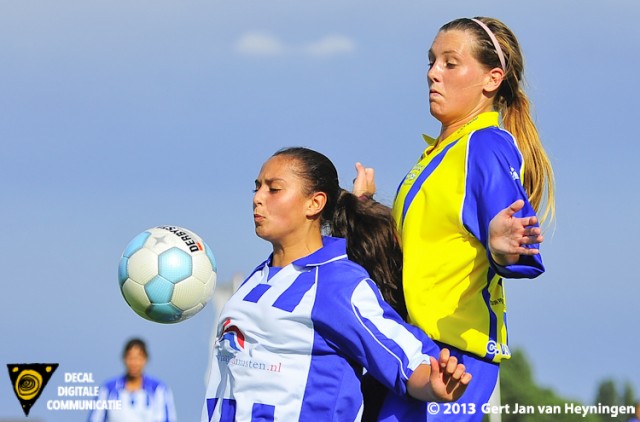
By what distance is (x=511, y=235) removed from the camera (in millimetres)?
3740

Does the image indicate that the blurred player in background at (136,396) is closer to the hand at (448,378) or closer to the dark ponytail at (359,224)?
the dark ponytail at (359,224)

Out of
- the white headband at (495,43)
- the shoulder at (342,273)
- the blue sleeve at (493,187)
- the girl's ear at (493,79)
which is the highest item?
the white headband at (495,43)

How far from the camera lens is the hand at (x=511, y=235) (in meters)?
3.72

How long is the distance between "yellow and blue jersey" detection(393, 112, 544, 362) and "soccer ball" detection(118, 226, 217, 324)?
200cm

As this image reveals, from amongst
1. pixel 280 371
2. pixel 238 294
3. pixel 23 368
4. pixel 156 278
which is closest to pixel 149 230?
pixel 156 278

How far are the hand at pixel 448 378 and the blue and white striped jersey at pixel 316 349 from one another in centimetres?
18

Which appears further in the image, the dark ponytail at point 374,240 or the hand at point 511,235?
the dark ponytail at point 374,240

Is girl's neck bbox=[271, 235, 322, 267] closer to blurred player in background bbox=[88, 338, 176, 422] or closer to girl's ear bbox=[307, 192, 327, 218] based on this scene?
girl's ear bbox=[307, 192, 327, 218]

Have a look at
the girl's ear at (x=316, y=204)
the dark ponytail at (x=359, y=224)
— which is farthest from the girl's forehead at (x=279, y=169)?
the girl's ear at (x=316, y=204)

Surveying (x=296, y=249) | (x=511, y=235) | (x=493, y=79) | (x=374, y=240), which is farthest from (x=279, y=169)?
(x=511, y=235)

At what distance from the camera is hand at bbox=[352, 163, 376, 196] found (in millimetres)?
4877

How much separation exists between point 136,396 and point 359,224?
5.60m

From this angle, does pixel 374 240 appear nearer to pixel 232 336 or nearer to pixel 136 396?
pixel 232 336

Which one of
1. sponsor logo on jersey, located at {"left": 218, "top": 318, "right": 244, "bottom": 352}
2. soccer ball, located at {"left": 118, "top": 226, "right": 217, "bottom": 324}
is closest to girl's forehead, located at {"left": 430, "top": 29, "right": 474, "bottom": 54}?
sponsor logo on jersey, located at {"left": 218, "top": 318, "right": 244, "bottom": 352}
